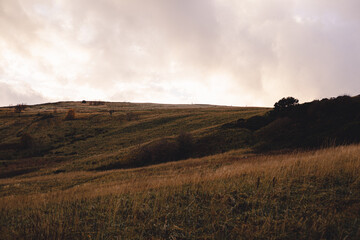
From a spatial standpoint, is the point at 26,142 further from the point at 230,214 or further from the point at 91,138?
the point at 230,214

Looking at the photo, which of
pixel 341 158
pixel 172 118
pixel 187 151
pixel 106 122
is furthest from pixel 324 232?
pixel 106 122

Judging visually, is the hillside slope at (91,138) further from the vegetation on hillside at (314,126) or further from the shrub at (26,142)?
the vegetation on hillside at (314,126)

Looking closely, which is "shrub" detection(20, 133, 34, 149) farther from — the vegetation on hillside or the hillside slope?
the vegetation on hillside

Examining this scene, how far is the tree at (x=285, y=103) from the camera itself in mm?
31750

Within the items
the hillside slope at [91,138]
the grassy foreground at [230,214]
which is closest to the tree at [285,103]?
the hillside slope at [91,138]

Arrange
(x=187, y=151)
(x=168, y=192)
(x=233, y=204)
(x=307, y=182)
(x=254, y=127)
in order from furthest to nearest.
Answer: (x=254, y=127)
(x=187, y=151)
(x=168, y=192)
(x=307, y=182)
(x=233, y=204)

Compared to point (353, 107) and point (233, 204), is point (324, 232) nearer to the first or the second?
point (233, 204)

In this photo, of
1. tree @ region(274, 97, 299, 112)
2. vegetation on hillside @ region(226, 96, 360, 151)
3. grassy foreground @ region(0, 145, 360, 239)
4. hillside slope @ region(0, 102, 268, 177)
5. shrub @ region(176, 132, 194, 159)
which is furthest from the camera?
tree @ region(274, 97, 299, 112)

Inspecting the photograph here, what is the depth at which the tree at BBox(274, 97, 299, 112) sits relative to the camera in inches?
1250

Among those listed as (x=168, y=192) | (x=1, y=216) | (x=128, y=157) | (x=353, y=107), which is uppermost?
(x=353, y=107)

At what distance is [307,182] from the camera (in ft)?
17.6

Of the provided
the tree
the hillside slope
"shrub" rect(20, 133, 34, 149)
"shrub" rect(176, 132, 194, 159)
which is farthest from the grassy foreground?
"shrub" rect(20, 133, 34, 149)

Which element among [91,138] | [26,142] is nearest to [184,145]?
[91,138]

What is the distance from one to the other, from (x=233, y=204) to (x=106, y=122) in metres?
75.7
